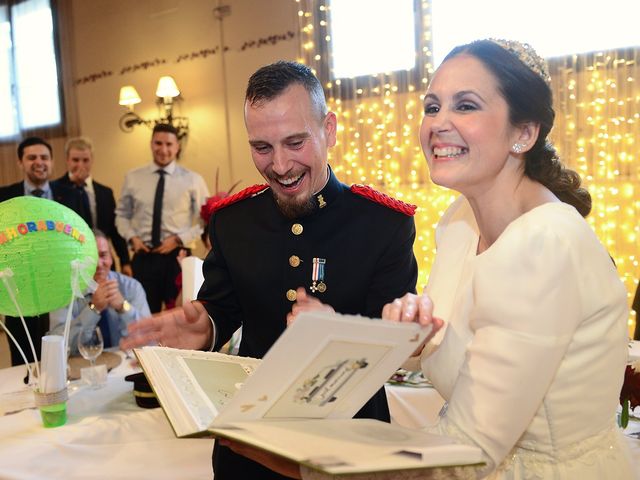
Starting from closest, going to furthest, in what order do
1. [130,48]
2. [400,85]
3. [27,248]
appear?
1. [27,248]
2. [400,85]
3. [130,48]

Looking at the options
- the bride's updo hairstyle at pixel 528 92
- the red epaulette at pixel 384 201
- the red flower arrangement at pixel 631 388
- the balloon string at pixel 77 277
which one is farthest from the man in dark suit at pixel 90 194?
the bride's updo hairstyle at pixel 528 92

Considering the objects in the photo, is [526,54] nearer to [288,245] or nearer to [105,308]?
[288,245]

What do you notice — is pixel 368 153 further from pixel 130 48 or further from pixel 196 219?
pixel 130 48

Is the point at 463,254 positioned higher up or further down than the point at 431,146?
further down

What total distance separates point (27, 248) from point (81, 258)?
194 mm

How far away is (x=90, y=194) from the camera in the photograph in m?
Answer: 5.42

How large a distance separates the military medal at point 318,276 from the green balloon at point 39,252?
94 centimetres

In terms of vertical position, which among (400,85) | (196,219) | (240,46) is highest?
(240,46)

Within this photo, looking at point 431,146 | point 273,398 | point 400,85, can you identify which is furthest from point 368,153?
point 273,398

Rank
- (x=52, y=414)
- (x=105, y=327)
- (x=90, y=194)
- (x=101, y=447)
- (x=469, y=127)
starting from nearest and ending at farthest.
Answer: (x=469, y=127) < (x=101, y=447) < (x=52, y=414) < (x=105, y=327) < (x=90, y=194)

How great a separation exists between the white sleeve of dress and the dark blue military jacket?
0.53 metres

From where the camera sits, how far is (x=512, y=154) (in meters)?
1.20

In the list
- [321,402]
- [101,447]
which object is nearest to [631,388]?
[321,402]

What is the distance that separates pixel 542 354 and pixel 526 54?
581 mm
